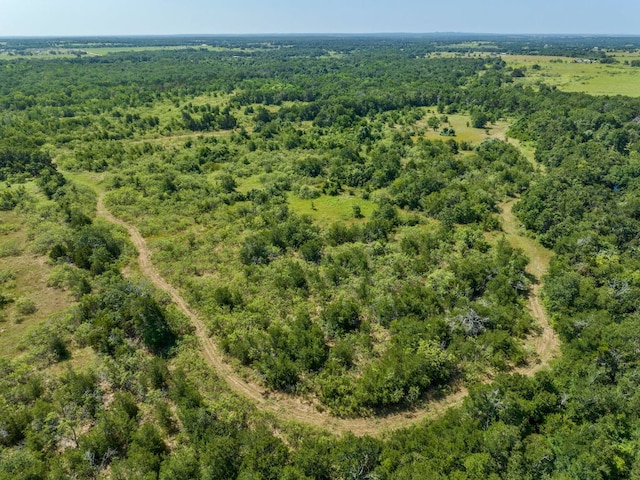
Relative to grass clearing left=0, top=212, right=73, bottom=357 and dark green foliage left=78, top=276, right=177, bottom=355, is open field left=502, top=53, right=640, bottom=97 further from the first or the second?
grass clearing left=0, top=212, right=73, bottom=357

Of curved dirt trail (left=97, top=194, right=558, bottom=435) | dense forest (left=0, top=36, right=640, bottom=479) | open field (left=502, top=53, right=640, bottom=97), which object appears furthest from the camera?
open field (left=502, top=53, right=640, bottom=97)

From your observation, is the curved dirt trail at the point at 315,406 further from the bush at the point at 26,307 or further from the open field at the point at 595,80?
the open field at the point at 595,80

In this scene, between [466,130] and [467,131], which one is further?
[466,130]

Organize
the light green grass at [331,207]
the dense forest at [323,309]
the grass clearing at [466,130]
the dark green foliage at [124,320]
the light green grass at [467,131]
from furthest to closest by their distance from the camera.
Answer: the light green grass at [467,131] < the grass clearing at [466,130] < the light green grass at [331,207] < the dark green foliage at [124,320] < the dense forest at [323,309]

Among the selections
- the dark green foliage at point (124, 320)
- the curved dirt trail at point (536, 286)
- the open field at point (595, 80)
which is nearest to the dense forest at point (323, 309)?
the dark green foliage at point (124, 320)

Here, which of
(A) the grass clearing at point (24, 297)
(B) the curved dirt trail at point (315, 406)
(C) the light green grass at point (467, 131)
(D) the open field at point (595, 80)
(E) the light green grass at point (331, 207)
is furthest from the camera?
(D) the open field at point (595, 80)

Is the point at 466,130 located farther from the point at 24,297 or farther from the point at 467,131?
the point at 24,297

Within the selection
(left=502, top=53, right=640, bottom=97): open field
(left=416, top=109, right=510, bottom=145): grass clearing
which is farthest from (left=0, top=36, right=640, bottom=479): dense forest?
(left=502, top=53, right=640, bottom=97): open field

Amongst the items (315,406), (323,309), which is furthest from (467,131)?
(315,406)
